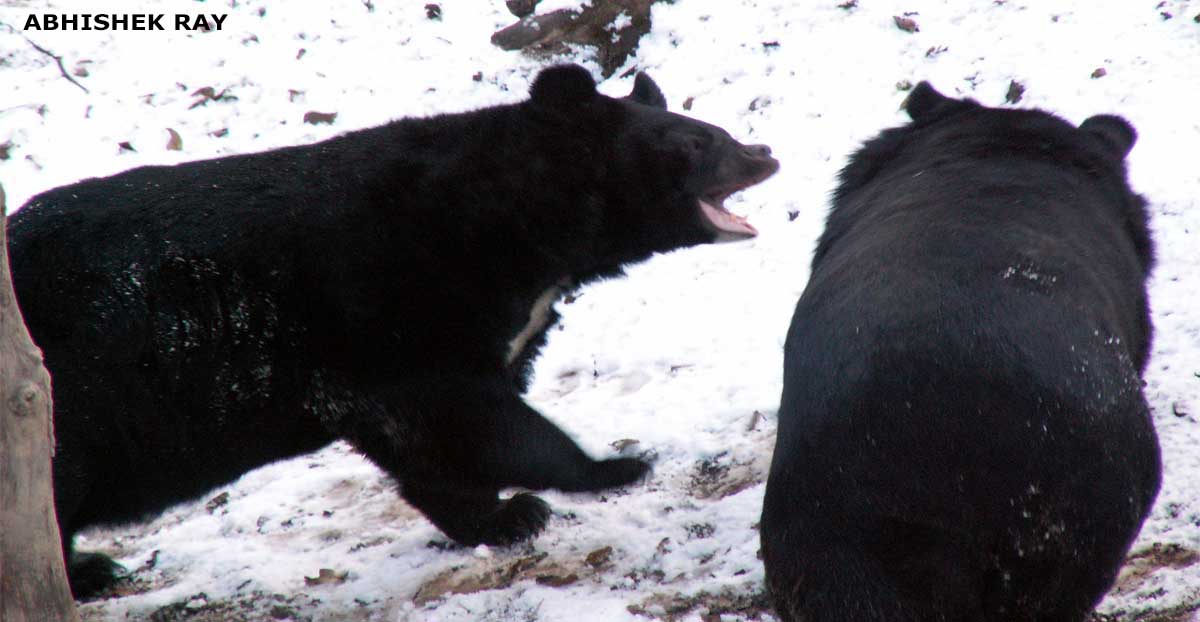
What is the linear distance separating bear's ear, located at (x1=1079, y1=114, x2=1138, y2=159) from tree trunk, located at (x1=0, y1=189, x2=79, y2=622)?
3.46 metres

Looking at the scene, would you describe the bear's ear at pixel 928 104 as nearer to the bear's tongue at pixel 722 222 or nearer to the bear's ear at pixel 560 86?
the bear's tongue at pixel 722 222

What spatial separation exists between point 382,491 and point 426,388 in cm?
129

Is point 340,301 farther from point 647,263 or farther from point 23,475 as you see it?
point 647,263

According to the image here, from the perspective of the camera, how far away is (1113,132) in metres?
4.20

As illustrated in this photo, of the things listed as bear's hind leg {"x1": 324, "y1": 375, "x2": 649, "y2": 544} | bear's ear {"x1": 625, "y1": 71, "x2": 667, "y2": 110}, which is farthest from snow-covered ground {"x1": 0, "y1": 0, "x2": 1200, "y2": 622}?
bear's ear {"x1": 625, "y1": 71, "x2": 667, "y2": 110}

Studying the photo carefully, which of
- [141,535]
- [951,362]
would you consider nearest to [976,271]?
[951,362]

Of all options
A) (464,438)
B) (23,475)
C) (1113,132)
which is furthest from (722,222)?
(23,475)

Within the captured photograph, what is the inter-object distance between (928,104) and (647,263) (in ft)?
4.32

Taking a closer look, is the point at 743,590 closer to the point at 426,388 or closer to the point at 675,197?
the point at 426,388

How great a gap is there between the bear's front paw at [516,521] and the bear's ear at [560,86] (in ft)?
4.77

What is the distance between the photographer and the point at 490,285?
396cm

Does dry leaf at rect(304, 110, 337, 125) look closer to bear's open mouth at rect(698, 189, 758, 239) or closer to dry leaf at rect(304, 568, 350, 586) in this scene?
bear's open mouth at rect(698, 189, 758, 239)

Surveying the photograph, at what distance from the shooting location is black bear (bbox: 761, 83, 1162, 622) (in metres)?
2.60

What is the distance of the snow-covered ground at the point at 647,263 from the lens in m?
3.97
